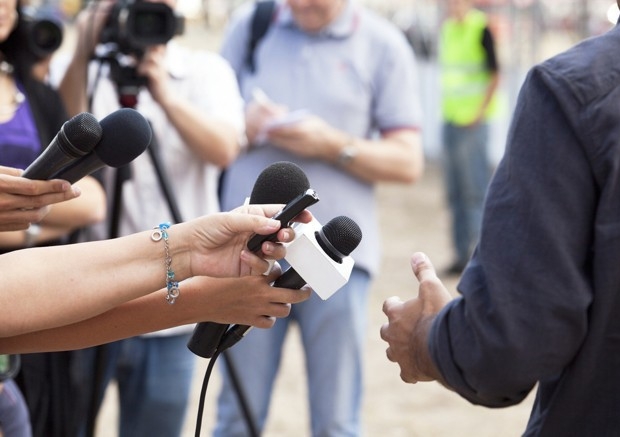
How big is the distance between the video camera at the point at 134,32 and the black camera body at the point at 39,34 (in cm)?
18

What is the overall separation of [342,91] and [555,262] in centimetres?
203

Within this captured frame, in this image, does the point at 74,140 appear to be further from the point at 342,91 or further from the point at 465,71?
the point at 465,71

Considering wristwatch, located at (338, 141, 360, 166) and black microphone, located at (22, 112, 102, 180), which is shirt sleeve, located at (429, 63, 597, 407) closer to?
black microphone, located at (22, 112, 102, 180)

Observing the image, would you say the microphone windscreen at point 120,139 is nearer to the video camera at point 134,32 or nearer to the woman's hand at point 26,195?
the woman's hand at point 26,195

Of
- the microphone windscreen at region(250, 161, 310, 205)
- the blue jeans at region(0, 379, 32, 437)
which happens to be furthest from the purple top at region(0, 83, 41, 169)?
the microphone windscreen at region(250, 161, 310, 205)

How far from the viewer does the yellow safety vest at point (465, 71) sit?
307 inches

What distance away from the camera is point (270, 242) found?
1764 mm

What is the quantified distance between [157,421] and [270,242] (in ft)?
5.80

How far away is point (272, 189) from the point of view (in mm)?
1906

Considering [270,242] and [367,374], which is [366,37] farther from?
[367,374]

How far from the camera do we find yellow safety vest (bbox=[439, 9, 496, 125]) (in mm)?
7793

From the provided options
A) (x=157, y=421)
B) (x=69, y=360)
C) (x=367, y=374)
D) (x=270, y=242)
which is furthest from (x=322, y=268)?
(x=367, y=374)

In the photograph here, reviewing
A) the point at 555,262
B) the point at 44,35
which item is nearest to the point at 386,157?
the point at 44,35

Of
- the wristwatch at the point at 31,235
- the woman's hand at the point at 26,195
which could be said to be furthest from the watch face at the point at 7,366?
the woman's hand at the point at 26,195
